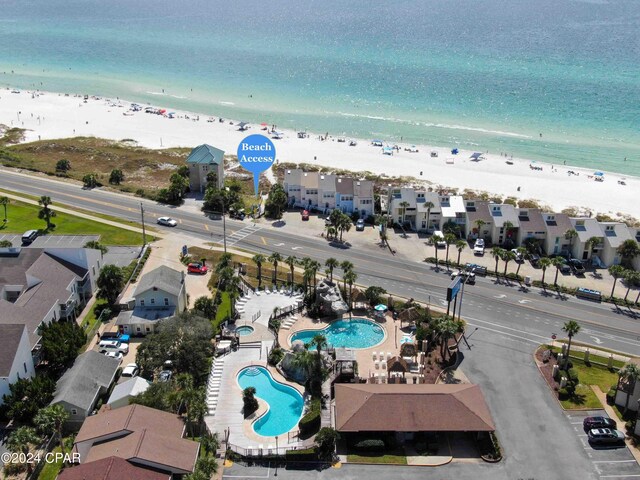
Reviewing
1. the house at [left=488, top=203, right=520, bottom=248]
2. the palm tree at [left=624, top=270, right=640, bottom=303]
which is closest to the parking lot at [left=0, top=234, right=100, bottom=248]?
the house at [left=488, top=203, right=520, bottom=248]

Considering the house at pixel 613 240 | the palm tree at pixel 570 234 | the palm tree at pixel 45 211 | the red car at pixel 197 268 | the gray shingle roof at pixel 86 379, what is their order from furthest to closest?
the palm tree at pixel 45 211 < the palm tree at pixel 570 234 < the house at pixel 613 240 < the red car at pixel 197 268 < the gray shingle roof at pixel 86 379

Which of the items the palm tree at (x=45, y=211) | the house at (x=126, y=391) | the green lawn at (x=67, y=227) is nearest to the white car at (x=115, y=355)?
the house at (x=126, y=391)

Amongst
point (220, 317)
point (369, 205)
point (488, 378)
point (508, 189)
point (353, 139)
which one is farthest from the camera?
point (353, 139)

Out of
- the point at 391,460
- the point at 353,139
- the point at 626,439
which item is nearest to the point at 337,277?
the point at 391,460

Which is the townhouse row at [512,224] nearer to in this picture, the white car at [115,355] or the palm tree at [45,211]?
the white car at [115,355]

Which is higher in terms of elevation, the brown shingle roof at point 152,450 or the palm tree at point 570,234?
the palm tree at point 570,234

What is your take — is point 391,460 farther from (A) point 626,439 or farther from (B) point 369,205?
(B) point 369,205

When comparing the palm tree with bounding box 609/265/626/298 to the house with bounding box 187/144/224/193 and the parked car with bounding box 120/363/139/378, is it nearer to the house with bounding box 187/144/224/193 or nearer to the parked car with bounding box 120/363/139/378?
the parked car with bounding box 120/363/139/378
